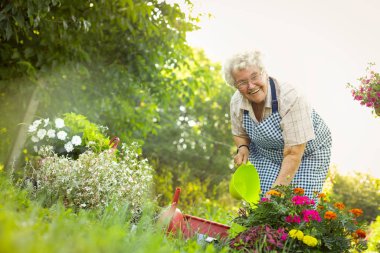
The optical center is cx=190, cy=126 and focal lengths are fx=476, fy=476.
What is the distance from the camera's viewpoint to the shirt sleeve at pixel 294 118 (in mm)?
2648

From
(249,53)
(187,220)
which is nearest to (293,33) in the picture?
(249,53)

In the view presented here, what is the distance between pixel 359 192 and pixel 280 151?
4.74 m

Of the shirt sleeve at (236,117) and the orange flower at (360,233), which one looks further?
the shirt sleeve at (236,117)

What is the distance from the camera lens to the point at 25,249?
1102mm

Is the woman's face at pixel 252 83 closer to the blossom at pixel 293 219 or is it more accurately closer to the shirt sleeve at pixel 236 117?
the shirt sleeve at pixel 236 117

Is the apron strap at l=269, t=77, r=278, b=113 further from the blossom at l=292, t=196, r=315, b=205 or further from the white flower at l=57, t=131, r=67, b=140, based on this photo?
the white flower at l=57, t=131, r=67, b=140

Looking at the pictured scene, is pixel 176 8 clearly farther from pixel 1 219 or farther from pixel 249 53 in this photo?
pixel 1 219

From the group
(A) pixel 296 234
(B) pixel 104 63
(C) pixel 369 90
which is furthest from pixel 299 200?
(B) pixel 104 63

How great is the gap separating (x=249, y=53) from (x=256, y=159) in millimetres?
764

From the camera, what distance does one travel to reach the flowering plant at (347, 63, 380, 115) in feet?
10.2

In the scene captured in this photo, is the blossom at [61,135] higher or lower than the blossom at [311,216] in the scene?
lower

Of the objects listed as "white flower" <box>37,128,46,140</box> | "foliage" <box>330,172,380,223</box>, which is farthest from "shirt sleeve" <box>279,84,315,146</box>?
"foliage" <box>330,172,380,223</box>

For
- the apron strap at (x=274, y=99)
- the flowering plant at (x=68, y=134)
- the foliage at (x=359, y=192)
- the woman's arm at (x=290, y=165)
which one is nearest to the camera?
the woman's arm at (x=290, y=165)

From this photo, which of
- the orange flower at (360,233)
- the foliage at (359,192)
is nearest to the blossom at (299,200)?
the orange flower at (360,233)
